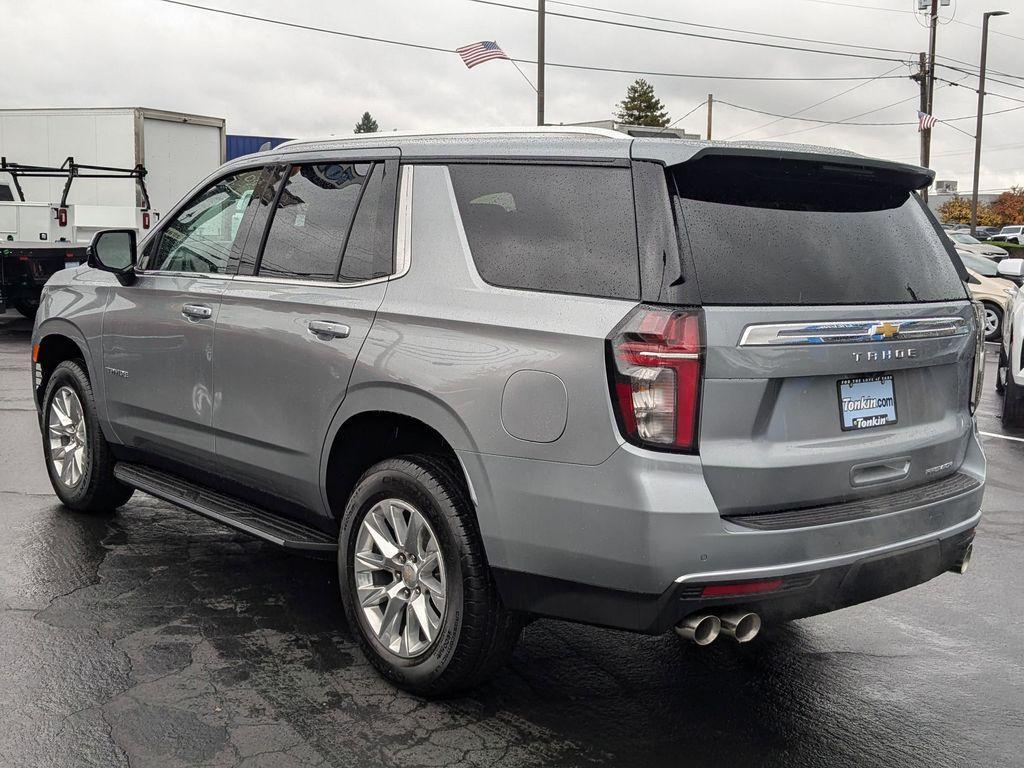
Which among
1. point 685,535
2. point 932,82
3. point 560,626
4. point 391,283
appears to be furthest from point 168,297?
point 932,82

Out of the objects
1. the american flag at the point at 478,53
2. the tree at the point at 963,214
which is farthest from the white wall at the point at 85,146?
the tree at the point at 963,214

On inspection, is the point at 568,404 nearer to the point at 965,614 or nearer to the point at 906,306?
the point at 906,306

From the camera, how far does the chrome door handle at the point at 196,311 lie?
4895 mm

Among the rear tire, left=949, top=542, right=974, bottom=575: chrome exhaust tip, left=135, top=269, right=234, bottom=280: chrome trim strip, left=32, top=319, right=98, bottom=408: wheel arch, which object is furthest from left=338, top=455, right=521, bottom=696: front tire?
the rear tire

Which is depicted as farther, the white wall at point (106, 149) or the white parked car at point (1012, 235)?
the white parked car at point (1012, 235)

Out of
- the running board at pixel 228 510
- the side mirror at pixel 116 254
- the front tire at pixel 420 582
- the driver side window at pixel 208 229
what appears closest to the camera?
the front tire at pixel 420 582

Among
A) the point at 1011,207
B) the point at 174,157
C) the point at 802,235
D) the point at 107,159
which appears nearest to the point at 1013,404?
the point at 802,235

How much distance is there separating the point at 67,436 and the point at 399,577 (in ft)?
10.1

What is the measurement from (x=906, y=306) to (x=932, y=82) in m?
36.5

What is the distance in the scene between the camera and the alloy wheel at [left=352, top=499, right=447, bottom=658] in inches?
150

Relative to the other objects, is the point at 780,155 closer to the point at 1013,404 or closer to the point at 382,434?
the point at 382,434

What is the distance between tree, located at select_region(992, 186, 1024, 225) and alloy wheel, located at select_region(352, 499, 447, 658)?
86.5 meters

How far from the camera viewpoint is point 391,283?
13.3 ft

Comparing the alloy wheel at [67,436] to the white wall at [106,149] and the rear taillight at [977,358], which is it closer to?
the rear taillight at [977,358]
